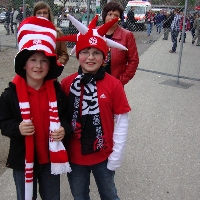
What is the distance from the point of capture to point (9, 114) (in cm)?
185

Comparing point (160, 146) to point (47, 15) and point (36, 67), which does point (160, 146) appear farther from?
point (36, 67)

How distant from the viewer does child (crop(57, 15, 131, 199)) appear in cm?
196

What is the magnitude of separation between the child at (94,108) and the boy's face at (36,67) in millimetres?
246

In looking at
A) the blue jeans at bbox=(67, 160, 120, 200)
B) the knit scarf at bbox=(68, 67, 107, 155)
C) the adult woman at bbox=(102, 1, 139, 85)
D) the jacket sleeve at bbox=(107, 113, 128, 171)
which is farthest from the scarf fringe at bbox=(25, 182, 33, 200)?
the adult woman at bbox=(102, 1, 139, 85)

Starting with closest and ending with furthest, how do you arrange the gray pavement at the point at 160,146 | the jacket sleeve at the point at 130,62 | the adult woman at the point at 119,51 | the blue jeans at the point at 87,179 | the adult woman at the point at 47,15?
the blue jeans at the point at 87,179 → the gray pavement at the point at 160,146 → the adult woman at the point at 119,51 → the jacket sleeve at the point at 130,62 → the adult woman at the point at 47,15

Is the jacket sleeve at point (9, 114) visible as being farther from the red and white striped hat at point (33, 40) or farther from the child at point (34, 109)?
the red and white striped hat at point (33, 40)

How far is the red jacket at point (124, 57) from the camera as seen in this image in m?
3.09

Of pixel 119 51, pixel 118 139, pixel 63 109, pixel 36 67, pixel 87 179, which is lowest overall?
pixel 87 179

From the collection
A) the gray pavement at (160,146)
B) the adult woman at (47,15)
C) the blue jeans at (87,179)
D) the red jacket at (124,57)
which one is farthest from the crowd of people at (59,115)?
the adult woman at (47,15)

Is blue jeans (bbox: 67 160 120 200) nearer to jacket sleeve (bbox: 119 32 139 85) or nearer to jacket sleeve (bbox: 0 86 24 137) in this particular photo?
jacket sleeve (bbox: 0 86 24 137)

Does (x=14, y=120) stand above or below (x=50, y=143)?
above

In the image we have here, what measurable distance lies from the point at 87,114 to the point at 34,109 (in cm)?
37

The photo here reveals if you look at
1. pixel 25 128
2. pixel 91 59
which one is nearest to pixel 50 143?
pixel 25 128

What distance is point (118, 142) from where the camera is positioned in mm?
1988
